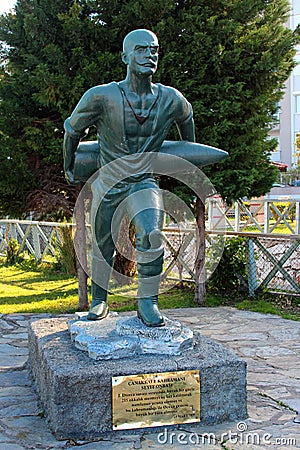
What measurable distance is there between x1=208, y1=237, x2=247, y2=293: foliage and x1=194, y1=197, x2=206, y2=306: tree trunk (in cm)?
47

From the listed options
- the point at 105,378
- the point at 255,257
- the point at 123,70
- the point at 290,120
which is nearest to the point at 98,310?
the point at 105,378

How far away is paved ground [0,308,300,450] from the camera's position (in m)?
3.25

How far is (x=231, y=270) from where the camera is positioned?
8469 mm

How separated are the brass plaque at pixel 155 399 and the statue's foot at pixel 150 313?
48 cm

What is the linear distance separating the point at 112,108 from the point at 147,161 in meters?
0.46

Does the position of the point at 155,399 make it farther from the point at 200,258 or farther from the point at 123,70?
the point at 200,258

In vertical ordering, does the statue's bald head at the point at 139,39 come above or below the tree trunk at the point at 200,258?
above

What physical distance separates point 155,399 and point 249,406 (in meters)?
0.79

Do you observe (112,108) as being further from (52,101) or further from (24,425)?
(52,101)

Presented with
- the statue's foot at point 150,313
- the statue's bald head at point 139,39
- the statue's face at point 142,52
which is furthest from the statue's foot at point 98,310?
the statue's bald head at point 139,39

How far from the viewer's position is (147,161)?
4016 millimetres

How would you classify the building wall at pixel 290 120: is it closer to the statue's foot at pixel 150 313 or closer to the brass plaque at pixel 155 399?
the statue's foot at pixel 150 313

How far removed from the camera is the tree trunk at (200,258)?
7.87 meters

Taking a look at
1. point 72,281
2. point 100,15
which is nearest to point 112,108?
point 100,15
